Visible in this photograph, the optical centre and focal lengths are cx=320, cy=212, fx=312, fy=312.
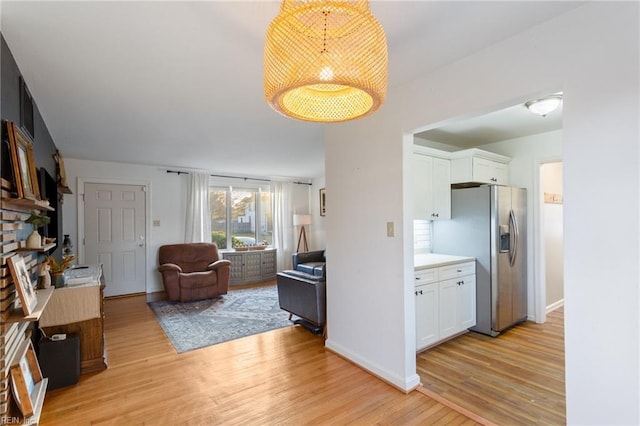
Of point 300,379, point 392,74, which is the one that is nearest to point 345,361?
point 300,379

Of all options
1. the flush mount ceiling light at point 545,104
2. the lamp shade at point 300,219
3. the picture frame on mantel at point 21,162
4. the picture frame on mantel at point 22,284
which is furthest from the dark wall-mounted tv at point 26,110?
the lamp shade at point 300,219

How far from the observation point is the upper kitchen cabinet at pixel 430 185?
3352 millimetres

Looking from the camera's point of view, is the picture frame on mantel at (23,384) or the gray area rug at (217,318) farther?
the gray area rug at (217,318)

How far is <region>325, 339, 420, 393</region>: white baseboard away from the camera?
2369 mm

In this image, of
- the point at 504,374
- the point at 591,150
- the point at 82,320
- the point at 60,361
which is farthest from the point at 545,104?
the point at 60,361

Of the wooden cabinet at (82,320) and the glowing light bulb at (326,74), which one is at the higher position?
the glowing light bulb at (326,74)

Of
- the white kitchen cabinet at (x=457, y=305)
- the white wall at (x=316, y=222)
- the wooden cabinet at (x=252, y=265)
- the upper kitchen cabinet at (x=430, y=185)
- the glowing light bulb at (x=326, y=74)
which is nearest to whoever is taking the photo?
the glowing light bulb at (x=326, y=74)

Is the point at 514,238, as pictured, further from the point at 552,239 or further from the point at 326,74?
the point at 326,74

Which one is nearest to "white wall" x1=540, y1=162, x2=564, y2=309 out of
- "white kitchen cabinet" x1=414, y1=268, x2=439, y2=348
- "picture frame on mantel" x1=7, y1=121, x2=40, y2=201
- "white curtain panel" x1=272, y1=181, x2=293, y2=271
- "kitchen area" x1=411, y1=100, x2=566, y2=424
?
"kitchen area" x1=411, y1=100, x2=566, y2=424

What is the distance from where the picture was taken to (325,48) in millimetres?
1036

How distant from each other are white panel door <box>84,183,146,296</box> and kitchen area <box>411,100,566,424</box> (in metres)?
4.80

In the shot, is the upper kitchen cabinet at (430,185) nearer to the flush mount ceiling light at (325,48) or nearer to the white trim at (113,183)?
the flush mount ceiling light at (325,48)

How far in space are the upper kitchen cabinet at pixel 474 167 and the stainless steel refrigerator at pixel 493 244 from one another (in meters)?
0.15

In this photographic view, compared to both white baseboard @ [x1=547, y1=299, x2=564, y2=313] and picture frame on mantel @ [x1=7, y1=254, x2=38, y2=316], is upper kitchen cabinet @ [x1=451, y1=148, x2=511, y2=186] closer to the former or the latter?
white baseboard @ [x1=547, y1=299, x2=564, y2=313]
